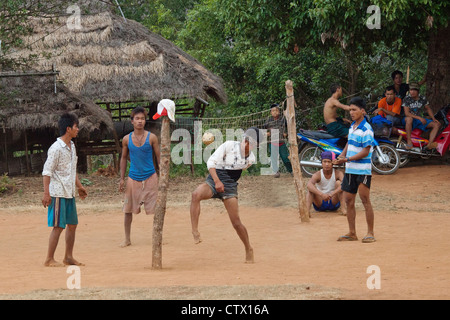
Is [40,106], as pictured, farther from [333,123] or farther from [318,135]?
[333,123]

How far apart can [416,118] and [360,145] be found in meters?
5.64

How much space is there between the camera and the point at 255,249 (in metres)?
8.28

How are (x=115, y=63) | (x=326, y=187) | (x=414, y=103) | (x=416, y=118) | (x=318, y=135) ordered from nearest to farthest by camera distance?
(x=326, y=187)
(x=318, y=135)
(x=416, y=118)
(x=414, y=103)
(x=115, y=63)

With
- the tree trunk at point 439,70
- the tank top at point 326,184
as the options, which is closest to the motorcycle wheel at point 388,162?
the tree trunk at point 439,70

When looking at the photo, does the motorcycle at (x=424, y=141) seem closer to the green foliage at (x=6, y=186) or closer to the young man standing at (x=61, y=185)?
the green foliage at (x=6, y=186)

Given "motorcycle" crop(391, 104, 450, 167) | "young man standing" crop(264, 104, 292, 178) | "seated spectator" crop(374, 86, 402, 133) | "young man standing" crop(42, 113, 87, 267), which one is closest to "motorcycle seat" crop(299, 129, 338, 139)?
"young man standing" crop(264, 104, 292, 178)

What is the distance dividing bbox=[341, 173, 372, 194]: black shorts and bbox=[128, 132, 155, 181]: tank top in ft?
7.96

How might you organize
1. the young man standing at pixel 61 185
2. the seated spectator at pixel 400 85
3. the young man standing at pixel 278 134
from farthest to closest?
1. the seated spectator at pixel 400 85
2. the young man standing at pixel 278 134
3. the young man standing at pixel 61 185

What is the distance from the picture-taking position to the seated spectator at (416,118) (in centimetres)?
1315

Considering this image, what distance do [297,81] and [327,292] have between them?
44.6 feet

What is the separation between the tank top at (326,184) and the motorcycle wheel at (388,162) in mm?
2994

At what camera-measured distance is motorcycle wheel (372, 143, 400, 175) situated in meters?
13.1

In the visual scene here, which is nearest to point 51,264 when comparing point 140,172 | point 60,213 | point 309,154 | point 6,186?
point 60,213
